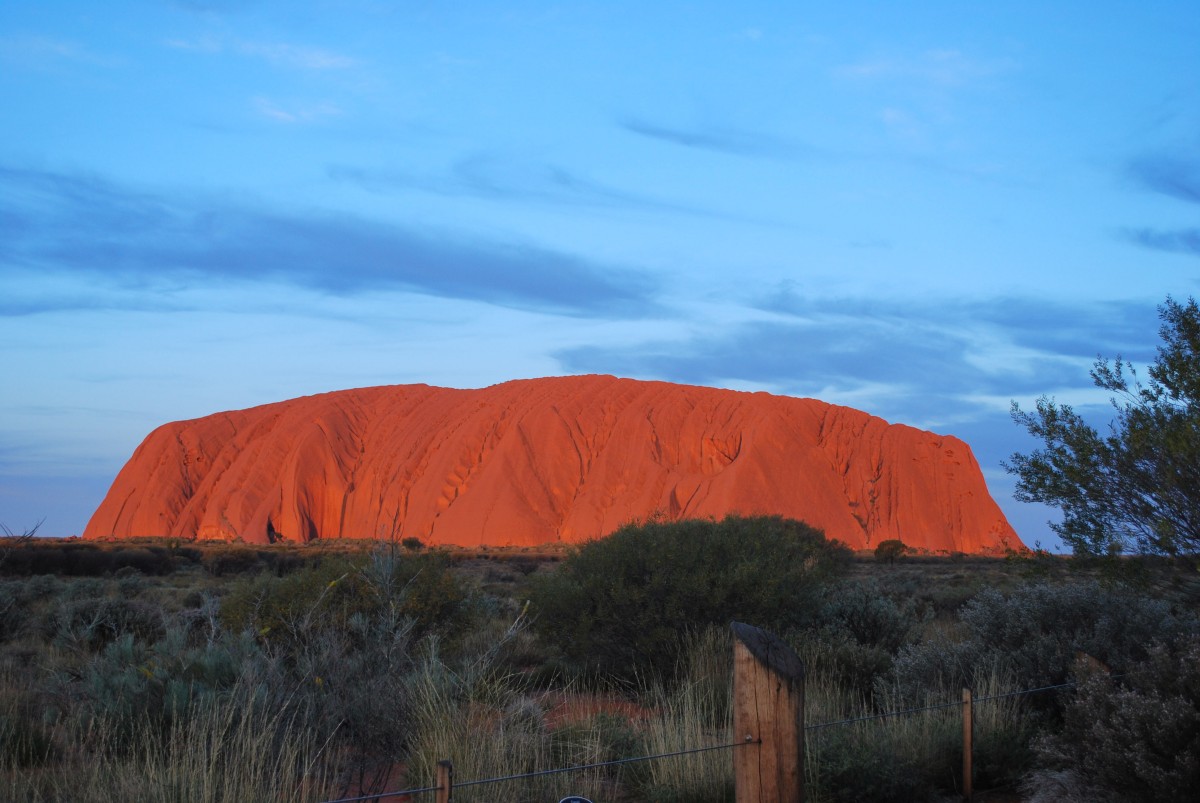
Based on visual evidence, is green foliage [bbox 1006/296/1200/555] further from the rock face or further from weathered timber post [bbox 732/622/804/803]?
the rock face

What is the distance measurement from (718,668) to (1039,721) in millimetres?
2898

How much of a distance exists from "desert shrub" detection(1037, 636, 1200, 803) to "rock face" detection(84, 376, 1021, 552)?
5192 centimetres

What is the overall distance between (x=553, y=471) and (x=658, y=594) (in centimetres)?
5510

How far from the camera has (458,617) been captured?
11523 millimetres

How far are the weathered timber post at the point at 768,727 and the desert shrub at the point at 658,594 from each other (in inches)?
226

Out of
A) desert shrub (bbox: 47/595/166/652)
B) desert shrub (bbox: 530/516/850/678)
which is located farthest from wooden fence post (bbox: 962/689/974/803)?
desert shrub (bbox: 47/595/166/652)

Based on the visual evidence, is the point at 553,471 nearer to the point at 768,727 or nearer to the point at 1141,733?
the point at 1141,733

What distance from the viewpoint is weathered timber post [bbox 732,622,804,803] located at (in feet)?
14.2

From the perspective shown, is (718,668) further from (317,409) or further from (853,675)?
(317,409)

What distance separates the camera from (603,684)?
10.4 meters

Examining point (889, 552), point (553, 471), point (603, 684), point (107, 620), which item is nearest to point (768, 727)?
point (603, 684)

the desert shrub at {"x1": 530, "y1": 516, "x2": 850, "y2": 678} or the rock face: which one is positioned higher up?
the rock face

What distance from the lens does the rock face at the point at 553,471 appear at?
6209 centimetres

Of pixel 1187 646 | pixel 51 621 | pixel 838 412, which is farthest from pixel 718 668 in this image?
pixel 838 412
